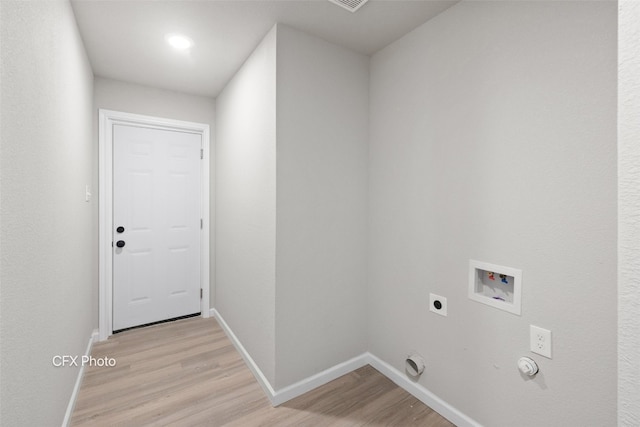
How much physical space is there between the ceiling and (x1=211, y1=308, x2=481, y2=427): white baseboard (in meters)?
2.37

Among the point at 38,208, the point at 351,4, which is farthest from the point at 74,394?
the point at 351,4

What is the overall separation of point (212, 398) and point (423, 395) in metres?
1.38

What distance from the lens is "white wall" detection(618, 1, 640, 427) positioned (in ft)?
1.79

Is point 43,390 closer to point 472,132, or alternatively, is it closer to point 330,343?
point 330,343

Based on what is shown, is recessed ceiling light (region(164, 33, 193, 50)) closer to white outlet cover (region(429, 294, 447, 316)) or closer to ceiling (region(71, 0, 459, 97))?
ceiling (region(71, 0, 459, 97))

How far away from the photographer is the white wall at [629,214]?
21.5 inches

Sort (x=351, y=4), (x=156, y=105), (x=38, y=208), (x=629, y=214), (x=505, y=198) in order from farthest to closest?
(x=156, y=105) < (x=351, y=4) < (x=505, y=198) < (x=38, y=208) < (x=629, y=214)

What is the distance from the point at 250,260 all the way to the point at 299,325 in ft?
2.14

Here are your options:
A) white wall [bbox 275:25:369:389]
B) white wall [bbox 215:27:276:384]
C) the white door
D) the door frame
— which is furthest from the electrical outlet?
the door frame

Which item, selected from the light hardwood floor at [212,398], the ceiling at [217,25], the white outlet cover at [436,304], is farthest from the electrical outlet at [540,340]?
the ceiling at [217,25]

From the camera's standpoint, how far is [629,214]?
56 cm

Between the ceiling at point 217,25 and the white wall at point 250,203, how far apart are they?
0.51 ft

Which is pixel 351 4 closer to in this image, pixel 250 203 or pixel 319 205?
pixel 319 205

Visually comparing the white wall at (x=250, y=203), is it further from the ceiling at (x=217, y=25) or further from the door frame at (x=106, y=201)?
the door frame at (x=106, y=201)
